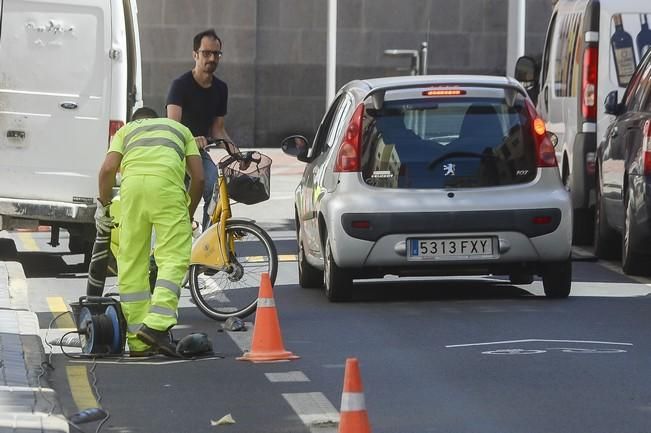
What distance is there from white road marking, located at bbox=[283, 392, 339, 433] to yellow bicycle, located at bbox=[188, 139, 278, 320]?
10.9 ft

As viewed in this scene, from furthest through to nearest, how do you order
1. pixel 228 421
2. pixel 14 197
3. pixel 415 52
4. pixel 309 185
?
pixel 415 52
pixel 14 197
pixel 309 185
pixel 228 421

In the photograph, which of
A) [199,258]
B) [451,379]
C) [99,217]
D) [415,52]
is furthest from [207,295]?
[415,52]

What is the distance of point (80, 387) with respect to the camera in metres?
9.58

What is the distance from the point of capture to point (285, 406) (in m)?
8.94

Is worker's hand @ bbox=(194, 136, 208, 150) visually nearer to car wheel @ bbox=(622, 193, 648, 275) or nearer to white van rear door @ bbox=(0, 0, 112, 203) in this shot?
white van rear door @ bbox=(0, 0, 112, 203)

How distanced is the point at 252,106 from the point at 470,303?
64.3 ft

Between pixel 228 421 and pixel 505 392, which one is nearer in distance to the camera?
pixel 228 421

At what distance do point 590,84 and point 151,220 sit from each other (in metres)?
7.63

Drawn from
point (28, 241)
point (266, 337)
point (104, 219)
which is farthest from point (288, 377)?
point (28, 241)

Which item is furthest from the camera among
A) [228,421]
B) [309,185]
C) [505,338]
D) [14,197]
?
[14,197]

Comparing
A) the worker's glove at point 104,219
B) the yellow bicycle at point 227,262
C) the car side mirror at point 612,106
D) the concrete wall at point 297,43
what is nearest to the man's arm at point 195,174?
the worker's glove at point 104,219

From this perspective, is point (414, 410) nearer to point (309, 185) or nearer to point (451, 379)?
point (451, 379)

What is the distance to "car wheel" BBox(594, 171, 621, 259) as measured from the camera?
53.8 feet

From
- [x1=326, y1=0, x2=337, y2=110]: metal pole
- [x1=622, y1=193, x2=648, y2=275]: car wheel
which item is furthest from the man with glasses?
[x1=326, y1=0, x2=337, y2=110]: metal pole
